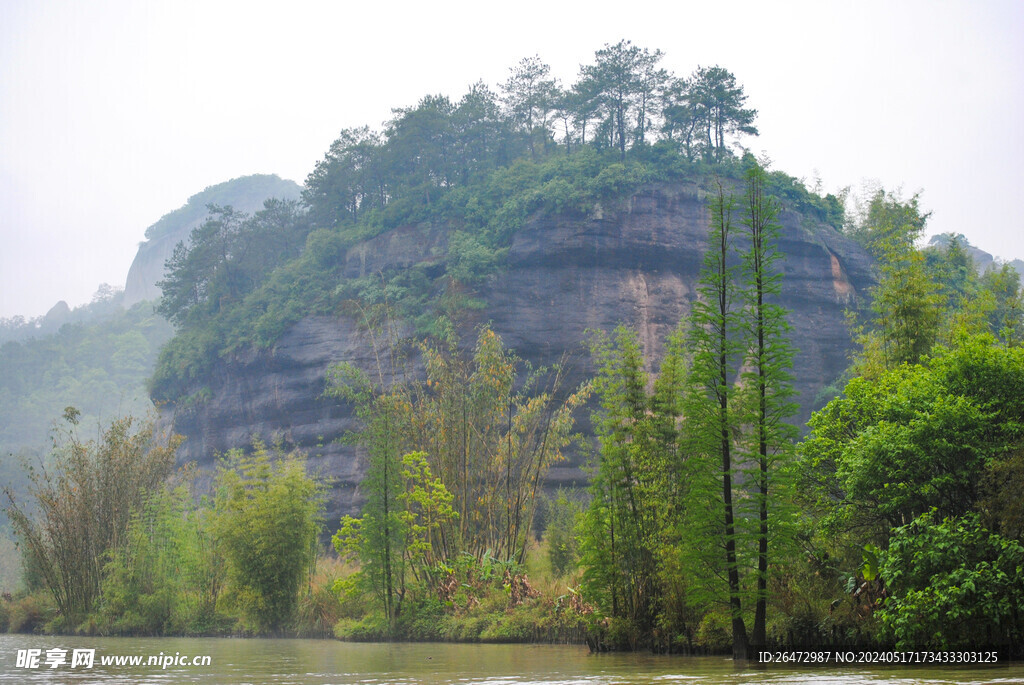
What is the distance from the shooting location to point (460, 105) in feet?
164

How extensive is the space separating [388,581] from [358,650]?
10.3 feet

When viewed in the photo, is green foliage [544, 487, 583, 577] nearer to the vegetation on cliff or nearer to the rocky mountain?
the vegetation on cliff

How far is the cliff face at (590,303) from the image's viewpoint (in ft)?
128

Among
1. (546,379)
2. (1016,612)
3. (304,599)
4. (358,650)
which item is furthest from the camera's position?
(546,379)

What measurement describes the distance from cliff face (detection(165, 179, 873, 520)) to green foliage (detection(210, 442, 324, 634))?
14.5 m

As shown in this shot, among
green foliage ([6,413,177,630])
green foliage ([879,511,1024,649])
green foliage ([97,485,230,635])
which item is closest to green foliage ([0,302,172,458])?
green foliage ([6,413,177,630])

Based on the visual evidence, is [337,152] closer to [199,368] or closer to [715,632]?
[199,368]

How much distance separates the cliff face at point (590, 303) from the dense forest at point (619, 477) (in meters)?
1.08

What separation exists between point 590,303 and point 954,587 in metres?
29.3

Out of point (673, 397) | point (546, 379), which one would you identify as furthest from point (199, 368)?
point (673, 397)

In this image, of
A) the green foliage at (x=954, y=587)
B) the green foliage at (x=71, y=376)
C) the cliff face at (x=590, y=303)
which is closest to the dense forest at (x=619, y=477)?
the green foliage at (x=954, y=587)

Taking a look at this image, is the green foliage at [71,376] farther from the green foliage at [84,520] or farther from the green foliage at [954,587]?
the green foliage at [954,587]

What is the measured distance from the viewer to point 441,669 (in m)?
11.8

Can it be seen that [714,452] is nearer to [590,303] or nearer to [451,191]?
[590,303]
